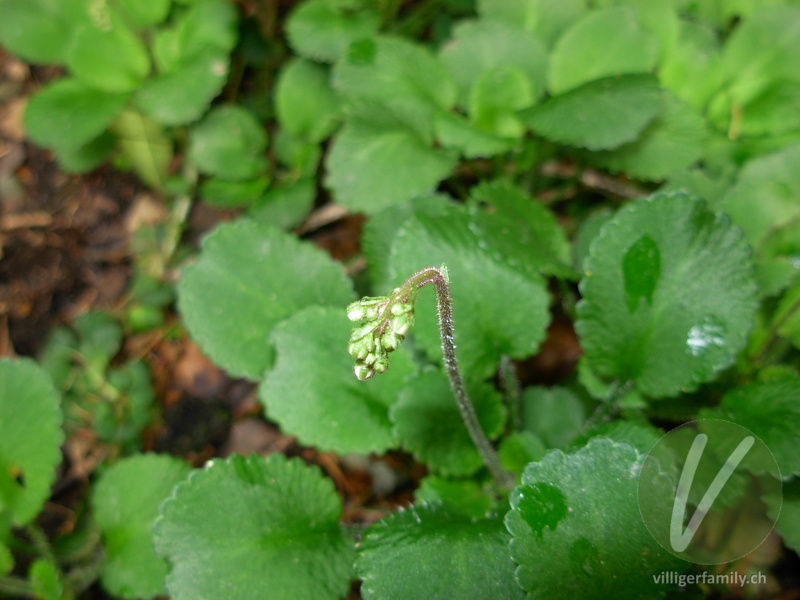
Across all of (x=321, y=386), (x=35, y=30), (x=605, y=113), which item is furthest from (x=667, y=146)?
(x=35, y=30)

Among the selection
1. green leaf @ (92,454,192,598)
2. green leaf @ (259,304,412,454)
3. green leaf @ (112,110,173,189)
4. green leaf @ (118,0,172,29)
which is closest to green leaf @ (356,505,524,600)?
green leaf @ (259,304,412,454)

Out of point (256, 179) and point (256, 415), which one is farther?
point (256, 179)

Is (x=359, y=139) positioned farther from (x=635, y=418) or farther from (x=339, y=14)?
(x=635, y=418)

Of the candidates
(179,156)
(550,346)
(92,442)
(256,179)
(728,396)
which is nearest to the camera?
(728,396)

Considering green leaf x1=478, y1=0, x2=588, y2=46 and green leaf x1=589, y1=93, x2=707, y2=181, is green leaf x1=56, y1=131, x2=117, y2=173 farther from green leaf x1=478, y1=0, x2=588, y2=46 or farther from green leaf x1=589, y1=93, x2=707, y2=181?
green leaf x1=589, y1=93, x2=707, y2=181

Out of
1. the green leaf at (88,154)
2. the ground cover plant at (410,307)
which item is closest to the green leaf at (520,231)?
the ground cover plant at (410,307)

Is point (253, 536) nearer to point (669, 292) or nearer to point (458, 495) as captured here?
point (458, 495)

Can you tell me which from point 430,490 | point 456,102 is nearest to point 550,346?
point 430,490
